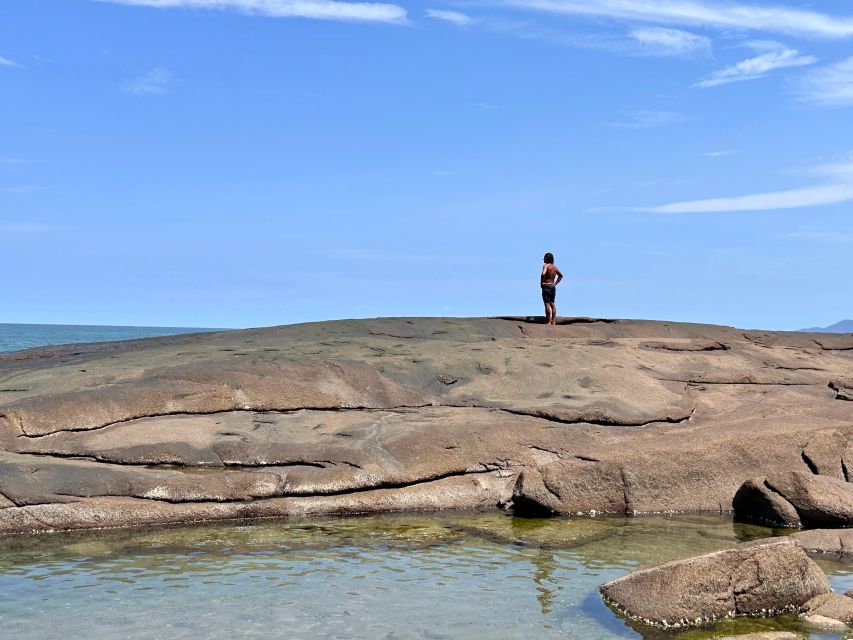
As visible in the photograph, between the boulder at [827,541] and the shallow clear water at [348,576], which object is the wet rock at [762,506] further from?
the boulder at [827,541]

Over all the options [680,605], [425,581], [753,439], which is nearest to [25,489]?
[425,581]

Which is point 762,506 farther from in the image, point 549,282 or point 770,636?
point 549,282

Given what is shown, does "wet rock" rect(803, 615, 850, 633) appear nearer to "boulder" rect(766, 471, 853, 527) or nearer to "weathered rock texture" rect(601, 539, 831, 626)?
"weathered rock texture" rect(601, 539, 831, 626)

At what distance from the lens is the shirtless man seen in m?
22.1

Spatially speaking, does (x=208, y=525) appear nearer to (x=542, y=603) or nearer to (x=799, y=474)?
(x=542, y=603)

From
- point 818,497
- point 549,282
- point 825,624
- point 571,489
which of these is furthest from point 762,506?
point 549,282

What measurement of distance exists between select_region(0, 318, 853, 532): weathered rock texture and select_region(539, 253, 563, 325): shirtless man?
3.49 metres

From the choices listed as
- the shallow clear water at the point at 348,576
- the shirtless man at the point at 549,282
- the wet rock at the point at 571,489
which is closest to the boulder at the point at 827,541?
the shallow clear water at the point at 348,576

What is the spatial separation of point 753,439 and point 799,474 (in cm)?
130

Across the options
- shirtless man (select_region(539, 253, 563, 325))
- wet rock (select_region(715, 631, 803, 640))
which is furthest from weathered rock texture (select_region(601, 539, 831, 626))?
shirtless man (select_region(539, 253, 563, 325))

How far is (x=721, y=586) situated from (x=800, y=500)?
16.1ft

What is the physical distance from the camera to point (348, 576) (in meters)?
10.2

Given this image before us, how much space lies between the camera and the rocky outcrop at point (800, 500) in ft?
42.7

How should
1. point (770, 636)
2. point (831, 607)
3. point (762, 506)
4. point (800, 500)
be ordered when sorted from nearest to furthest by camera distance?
point (770, 636) → point (831, 607) → point (800, 500) → point (762, 506)
